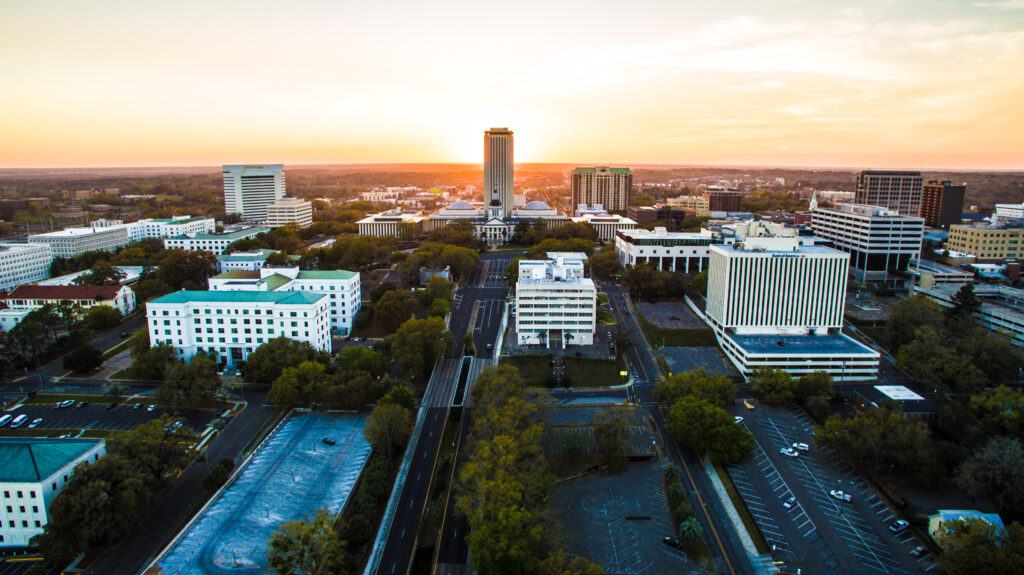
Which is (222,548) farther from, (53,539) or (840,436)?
(840,436)

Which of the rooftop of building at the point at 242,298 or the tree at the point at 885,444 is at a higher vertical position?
the rooftop of building at the point at 242,298

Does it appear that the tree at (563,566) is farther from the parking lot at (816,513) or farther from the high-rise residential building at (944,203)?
the high-rise residential building at (944,203)

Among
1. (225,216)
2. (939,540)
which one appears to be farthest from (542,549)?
(225,216)

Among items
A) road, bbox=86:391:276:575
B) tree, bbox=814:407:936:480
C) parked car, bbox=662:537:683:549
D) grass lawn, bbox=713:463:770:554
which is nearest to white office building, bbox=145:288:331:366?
road, bbox=86:391:276:575

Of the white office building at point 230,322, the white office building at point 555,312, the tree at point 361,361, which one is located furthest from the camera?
the white office building at point 555,312

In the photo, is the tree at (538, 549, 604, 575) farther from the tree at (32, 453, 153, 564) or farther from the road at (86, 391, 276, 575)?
the tree at (32, 453, 153, 564)

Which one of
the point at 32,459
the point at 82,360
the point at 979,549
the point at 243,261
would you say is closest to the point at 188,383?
the point at 32,459

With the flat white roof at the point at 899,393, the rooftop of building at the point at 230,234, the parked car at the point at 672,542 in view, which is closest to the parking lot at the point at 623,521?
the parked car at the point at 672,542
